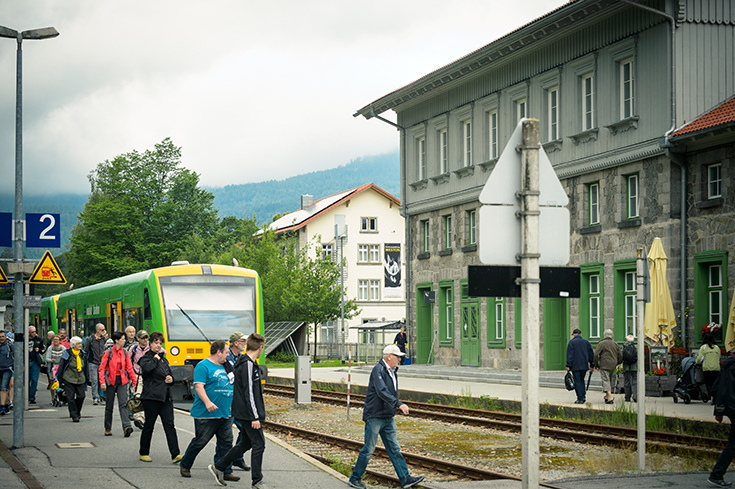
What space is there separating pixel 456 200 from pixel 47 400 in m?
17.6

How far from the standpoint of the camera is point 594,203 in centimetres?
2936

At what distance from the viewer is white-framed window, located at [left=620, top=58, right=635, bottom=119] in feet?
90.4

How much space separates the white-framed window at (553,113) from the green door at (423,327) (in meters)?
10.6

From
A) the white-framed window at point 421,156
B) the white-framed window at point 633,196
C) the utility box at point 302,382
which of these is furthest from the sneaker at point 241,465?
the white-framed window at point 421,156

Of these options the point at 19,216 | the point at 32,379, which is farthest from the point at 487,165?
the point at 19,216

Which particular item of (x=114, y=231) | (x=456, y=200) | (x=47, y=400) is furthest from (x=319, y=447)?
(x=114, y=231)

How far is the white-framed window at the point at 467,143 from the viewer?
36.4 meters

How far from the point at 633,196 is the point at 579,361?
763 centimetres

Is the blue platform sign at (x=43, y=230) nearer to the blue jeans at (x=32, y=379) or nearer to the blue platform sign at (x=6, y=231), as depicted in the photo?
the blue platform sign at (x=6, y=231)

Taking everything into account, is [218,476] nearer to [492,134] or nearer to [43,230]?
[43,230]

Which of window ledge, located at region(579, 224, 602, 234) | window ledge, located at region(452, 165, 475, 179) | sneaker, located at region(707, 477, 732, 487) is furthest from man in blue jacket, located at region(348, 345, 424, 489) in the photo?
window ledge, located at region(452, 165, 475, 179)

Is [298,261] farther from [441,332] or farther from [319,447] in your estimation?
[319,447]

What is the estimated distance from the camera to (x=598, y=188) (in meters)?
29.2

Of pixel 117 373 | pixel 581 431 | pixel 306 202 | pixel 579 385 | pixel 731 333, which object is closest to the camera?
pixel 117 373
